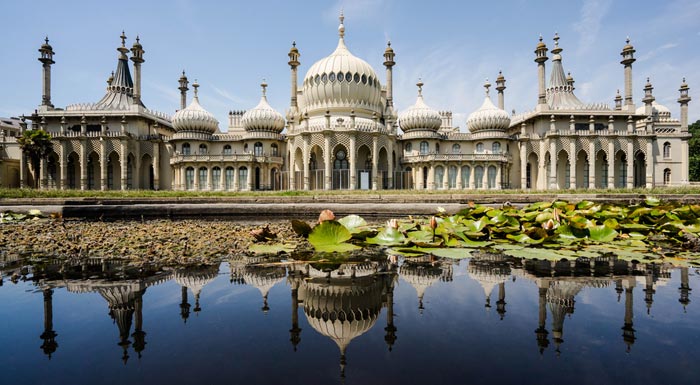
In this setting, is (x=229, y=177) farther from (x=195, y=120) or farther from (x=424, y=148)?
(x=424, y=148)

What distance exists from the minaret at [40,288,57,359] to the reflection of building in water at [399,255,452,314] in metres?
2.41

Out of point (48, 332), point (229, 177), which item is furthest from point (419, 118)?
point (48, 332)

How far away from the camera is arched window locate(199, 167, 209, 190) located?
31.2 meters

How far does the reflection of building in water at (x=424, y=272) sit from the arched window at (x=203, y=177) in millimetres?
30196

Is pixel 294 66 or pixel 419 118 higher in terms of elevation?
pixel 294 66

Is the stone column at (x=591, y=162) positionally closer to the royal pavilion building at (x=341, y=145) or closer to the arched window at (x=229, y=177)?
the royal pavilion building at (x=341, y=145)

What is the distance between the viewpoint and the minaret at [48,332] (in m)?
2.00

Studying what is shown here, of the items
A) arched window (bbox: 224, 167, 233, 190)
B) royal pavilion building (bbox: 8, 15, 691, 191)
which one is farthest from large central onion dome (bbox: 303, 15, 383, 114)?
arched window (bbox: 224, 167, 233, 190)

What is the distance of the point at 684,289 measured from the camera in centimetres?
306

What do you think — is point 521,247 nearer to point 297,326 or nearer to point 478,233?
point 478,233

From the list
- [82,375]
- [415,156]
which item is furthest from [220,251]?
[415,156]

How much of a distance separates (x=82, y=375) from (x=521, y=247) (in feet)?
16.0

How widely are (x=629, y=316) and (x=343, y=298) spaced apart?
2066 millimetres

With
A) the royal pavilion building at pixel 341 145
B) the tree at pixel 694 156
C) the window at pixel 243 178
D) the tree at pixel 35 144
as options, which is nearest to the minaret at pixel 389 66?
the royal pavilion building at pixel 341 145
